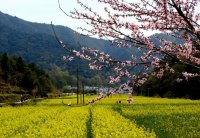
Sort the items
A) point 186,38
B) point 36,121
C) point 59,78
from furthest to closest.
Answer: point 59,78, point 36,121, point 186,38

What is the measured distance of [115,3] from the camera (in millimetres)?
6105

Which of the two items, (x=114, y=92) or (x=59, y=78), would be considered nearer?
(x=114, y=92)

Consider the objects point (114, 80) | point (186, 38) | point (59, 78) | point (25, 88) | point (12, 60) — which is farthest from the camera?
point (59, 78)

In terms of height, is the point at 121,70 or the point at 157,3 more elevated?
the point at 157,3

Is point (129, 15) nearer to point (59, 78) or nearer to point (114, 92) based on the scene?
point (114, 92)

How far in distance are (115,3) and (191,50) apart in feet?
4.30

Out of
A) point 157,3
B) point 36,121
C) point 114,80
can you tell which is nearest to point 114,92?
point 114,80

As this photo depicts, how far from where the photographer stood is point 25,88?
76.2 m

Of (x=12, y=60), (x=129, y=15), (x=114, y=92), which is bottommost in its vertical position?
(x=114, y=92)

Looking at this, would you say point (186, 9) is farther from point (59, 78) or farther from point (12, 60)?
point (59, 78)

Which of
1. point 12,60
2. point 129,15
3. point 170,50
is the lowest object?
point 170,50

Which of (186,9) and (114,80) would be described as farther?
(114,80)

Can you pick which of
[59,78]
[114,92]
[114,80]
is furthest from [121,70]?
[59,78]

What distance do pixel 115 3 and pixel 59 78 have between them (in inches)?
6780
